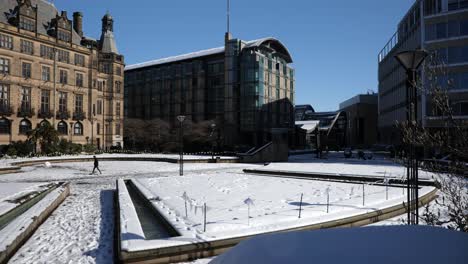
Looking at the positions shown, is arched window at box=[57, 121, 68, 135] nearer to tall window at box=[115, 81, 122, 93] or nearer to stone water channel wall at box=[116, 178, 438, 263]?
tall window at box=[115, 81, 122, 93]

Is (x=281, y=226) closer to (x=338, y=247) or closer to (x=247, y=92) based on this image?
(x=338, y=247)

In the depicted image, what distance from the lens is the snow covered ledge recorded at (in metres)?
8.02

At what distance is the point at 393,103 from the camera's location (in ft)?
221

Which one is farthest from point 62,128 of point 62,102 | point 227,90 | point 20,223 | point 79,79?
point 20,223

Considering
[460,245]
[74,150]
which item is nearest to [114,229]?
[460,245]

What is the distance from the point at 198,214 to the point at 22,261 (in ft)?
16.7

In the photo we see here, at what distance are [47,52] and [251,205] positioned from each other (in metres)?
51.5

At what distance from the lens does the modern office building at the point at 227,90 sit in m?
66.6

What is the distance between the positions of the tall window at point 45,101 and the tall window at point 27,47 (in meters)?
6.13

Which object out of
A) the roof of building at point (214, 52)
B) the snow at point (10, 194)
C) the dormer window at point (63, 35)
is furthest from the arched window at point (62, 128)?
the snow at point (10, 194)

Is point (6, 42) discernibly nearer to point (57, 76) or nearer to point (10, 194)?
point (57, 76)

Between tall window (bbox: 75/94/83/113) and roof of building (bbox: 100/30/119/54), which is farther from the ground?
roof of building (bbox: 100/30/119/54)

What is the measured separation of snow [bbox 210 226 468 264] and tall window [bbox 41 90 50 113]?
183 ft

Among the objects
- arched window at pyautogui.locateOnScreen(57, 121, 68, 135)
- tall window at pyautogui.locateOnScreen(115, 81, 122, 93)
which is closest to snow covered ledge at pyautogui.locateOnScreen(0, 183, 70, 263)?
arched window at pyautogui.locateOnScreen(57, 121, 68, 135)
